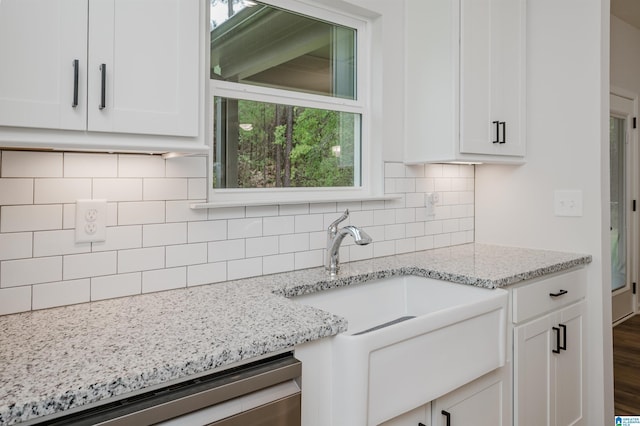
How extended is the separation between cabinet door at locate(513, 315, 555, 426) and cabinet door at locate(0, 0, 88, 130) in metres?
1.78

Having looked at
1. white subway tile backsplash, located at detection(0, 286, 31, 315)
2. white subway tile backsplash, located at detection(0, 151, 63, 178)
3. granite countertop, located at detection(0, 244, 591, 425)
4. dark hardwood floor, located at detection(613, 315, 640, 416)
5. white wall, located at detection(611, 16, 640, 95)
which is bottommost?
dark hardwood floor, located at detection(613, 315, 640, 416)

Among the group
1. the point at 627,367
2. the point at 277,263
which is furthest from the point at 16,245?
the point at 627,367

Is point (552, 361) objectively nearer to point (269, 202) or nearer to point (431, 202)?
point (431, 202)

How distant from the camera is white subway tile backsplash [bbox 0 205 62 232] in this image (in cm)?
121

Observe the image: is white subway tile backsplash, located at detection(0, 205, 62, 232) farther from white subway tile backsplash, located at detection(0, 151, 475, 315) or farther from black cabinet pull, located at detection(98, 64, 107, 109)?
black cabinet pull, located at detection(98, 64, 107, 109)

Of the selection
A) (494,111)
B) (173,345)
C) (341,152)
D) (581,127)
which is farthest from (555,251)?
(173,345)

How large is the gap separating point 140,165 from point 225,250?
442mm

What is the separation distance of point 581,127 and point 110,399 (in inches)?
94.0

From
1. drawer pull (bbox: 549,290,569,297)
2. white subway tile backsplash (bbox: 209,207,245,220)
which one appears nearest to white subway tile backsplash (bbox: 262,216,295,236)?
white subway tile backsplash (bbox: 209,207,245,220)

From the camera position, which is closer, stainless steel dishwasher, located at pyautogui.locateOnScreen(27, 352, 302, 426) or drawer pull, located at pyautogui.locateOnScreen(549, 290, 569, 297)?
stainless steel dishwasher, located at pyautogui.locateOnScreen(27, 352, 302, 426)

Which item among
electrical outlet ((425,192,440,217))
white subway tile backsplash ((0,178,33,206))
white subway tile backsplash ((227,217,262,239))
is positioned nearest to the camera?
white subway tile backsplash ((0,178,33,206))

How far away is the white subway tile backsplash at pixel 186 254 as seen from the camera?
1502 millimetres

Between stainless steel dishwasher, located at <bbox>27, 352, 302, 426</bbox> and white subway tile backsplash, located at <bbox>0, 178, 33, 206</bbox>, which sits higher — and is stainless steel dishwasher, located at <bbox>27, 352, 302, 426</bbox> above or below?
below

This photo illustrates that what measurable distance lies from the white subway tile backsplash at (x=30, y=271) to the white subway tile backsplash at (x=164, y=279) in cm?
26
